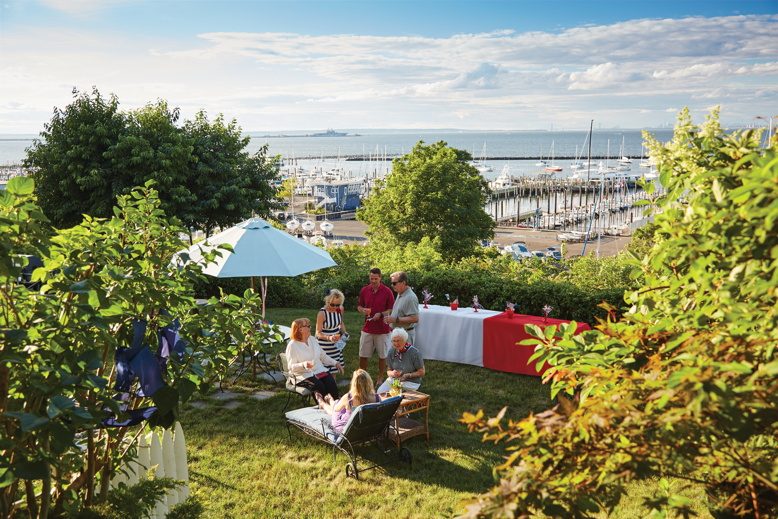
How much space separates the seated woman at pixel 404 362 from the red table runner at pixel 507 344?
2.04m

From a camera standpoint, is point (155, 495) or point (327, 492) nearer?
point (155, 495)

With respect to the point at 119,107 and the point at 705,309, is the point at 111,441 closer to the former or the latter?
the point at 705,309

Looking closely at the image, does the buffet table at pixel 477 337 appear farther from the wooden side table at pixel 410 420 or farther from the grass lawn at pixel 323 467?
the wooden side table at pixel 410 420

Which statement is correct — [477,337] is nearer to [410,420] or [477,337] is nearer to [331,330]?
[331,330]

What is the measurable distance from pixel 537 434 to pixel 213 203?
17.9m

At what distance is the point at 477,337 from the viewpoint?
9742 mm

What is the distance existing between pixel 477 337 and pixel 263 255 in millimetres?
3399

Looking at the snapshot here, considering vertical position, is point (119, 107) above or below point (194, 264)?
above

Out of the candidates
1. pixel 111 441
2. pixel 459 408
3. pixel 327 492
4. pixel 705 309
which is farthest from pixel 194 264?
pixel 459 408

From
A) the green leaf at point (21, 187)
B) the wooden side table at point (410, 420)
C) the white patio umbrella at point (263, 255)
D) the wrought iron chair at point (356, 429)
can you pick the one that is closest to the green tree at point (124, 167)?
the white patio umbrella at point (263, 255)

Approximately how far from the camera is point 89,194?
1814cm

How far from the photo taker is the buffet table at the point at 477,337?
364 inches

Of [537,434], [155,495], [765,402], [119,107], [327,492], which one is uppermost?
[119,107]

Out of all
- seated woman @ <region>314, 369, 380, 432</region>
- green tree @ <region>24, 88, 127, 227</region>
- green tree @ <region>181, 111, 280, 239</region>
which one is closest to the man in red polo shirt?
seated woman @ <region>314, 369, 380, 432</region>
